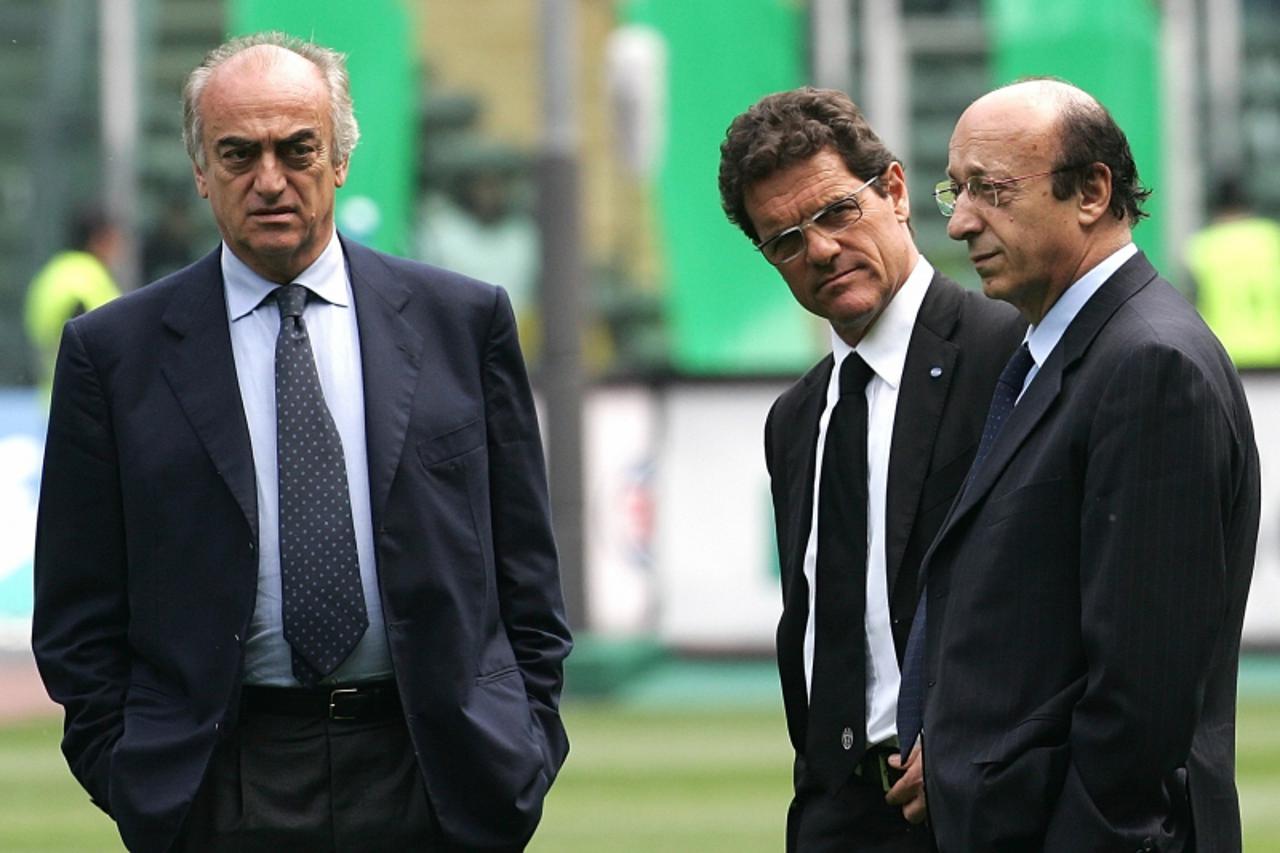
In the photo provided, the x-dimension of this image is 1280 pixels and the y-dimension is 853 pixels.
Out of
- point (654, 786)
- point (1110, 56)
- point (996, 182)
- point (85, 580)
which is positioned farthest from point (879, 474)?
point (1110, 56)

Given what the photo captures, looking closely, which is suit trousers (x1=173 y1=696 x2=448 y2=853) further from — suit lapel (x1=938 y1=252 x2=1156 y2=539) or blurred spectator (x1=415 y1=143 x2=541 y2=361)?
blurred spectator (x1=415 y1=143 x2=541 y2=361)

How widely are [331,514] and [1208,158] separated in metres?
13.7

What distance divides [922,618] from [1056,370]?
471 mm

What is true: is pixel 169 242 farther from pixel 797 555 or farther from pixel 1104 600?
pixel 1104 600

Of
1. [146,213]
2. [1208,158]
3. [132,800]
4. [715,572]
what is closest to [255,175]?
[132,800]

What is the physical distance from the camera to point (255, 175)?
413 centimetres

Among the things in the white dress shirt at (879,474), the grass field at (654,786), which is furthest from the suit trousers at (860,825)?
the grass field at (654,786)

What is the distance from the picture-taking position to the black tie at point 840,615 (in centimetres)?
420

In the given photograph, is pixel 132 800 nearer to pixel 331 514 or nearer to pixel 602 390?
pixel 331 514

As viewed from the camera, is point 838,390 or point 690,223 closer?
point 838,390

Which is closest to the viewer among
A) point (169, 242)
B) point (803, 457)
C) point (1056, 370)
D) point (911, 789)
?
point (1056, 370)

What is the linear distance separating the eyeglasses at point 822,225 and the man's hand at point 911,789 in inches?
33.4

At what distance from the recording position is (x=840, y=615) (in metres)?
4.21

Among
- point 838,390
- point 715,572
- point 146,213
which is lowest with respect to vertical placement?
point 715,572
